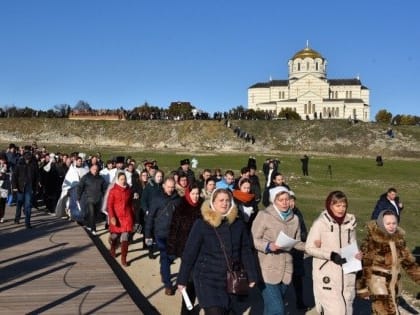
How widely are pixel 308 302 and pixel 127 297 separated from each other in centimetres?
275

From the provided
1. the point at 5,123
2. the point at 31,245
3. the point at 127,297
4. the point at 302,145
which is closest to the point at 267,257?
the point at 127,297

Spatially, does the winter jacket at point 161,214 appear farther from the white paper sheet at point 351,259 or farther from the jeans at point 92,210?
the jeans at point 92,210

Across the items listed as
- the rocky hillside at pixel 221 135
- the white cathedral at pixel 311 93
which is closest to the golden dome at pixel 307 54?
A: the white cathedral at pixel 311 93

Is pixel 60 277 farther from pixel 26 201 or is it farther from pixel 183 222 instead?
pixel 26 201

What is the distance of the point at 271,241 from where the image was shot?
718 cm

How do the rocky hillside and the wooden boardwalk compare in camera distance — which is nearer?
the wooden boardwalk

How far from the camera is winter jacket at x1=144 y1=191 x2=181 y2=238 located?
33.9ft

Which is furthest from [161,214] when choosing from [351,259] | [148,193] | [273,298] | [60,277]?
[351,259]

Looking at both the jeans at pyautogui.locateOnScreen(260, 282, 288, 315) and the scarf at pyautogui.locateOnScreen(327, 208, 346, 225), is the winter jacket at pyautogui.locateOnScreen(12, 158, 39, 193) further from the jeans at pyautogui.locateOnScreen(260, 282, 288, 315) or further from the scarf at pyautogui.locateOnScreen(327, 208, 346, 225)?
the scarf at pyautogui.locateOnScreen(327, 208, 346, 225)

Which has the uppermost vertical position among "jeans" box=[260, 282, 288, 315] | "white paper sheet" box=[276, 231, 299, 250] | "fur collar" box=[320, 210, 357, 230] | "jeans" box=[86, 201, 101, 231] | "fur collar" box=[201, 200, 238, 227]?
"fur collar" box=[201, 200, 238, 227]

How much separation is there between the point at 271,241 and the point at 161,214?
3511 mm

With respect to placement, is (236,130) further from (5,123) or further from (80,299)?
(80,299)

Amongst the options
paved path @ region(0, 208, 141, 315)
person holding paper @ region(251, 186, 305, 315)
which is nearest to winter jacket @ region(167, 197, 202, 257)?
paved path @ region(0, 208, 141, 315)

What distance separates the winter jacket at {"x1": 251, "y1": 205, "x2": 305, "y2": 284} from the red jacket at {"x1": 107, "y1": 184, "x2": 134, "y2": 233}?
465 cm
